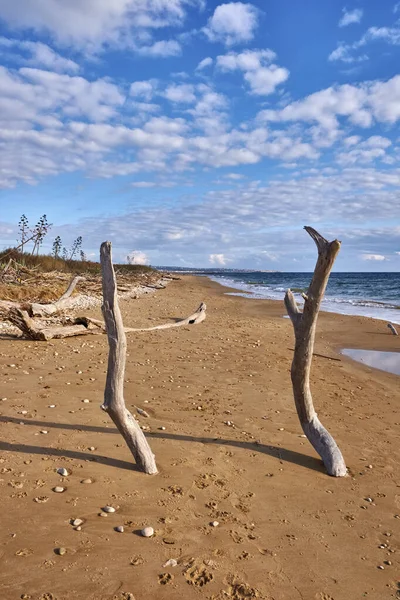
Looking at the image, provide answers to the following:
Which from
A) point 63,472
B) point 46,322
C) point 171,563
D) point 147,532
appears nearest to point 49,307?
point 46,322

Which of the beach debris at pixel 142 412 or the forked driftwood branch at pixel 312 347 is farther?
the beach debris at pixel 142 412

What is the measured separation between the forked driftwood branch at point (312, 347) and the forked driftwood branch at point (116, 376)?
2160 mm

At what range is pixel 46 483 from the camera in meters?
4.54

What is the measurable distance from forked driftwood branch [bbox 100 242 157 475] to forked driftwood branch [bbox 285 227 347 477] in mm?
2160

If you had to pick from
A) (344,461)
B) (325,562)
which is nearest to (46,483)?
(325,562)

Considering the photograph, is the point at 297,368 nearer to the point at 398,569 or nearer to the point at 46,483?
the point at 398,569

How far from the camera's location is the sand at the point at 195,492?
3.42 m

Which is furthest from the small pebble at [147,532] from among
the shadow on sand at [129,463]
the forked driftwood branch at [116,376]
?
the shadow on sand at [129,463]

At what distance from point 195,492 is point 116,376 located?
1.55 metres

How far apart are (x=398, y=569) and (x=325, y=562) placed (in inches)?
25.0

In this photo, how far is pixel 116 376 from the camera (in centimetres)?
495

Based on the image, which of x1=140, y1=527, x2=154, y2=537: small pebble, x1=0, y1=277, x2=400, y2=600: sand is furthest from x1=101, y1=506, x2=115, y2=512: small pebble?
x1=140, y1=527, x2=154, y2=537: small pebble

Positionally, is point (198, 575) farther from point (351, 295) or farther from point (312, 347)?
point (351, 295)

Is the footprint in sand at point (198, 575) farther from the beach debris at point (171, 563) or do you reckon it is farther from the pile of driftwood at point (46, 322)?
the pile of driftwood at point (46, 322)
